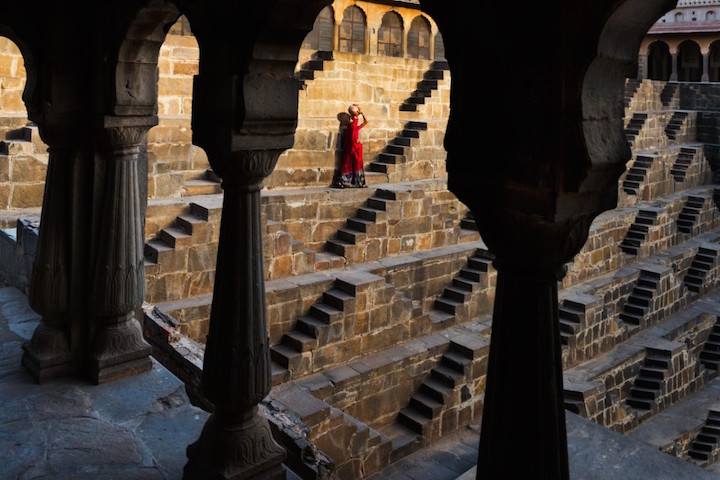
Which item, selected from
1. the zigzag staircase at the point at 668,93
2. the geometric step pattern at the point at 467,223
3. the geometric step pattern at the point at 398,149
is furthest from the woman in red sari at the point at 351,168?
the zigzag staircase at the point at 668,93

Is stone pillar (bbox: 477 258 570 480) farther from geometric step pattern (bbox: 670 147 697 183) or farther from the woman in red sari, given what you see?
geometric step pattern (bbox: 670 147 697 183)

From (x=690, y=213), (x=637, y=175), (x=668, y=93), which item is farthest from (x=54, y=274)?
(x=668, y=93)

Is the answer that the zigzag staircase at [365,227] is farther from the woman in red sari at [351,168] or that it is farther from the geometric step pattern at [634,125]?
the geometric step pattern at [634,125]

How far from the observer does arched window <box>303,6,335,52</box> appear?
750 inches

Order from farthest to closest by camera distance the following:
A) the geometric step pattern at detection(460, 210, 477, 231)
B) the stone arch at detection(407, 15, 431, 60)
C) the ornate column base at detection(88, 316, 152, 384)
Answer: the stone arch at detection(407, 15, 431, 60) < the geometric step pattern at detection(460, 210, 477, 231) < the ornate column base at detection(88, 316, 152, 384)

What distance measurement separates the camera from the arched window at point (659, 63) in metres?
33.5

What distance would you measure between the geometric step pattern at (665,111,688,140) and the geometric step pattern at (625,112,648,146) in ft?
5.92

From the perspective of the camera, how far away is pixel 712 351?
14359 mm

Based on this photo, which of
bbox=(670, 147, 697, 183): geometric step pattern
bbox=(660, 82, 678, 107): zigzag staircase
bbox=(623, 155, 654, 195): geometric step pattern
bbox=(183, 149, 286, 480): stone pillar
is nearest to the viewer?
bbox=(183, 149, 286, 480): stone pillar

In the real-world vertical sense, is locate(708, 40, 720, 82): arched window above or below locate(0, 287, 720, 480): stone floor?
above

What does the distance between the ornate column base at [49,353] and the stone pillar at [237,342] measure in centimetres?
169

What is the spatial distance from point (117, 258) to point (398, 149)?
932cm

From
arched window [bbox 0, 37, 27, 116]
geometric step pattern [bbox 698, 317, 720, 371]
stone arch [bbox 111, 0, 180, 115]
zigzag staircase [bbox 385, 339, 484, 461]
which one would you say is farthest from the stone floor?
geometric step pattern [bbox 698, 317, 720, 371]

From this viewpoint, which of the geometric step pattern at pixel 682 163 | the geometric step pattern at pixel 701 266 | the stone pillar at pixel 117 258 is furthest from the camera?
the geometric step pattern at pixel 682 163
